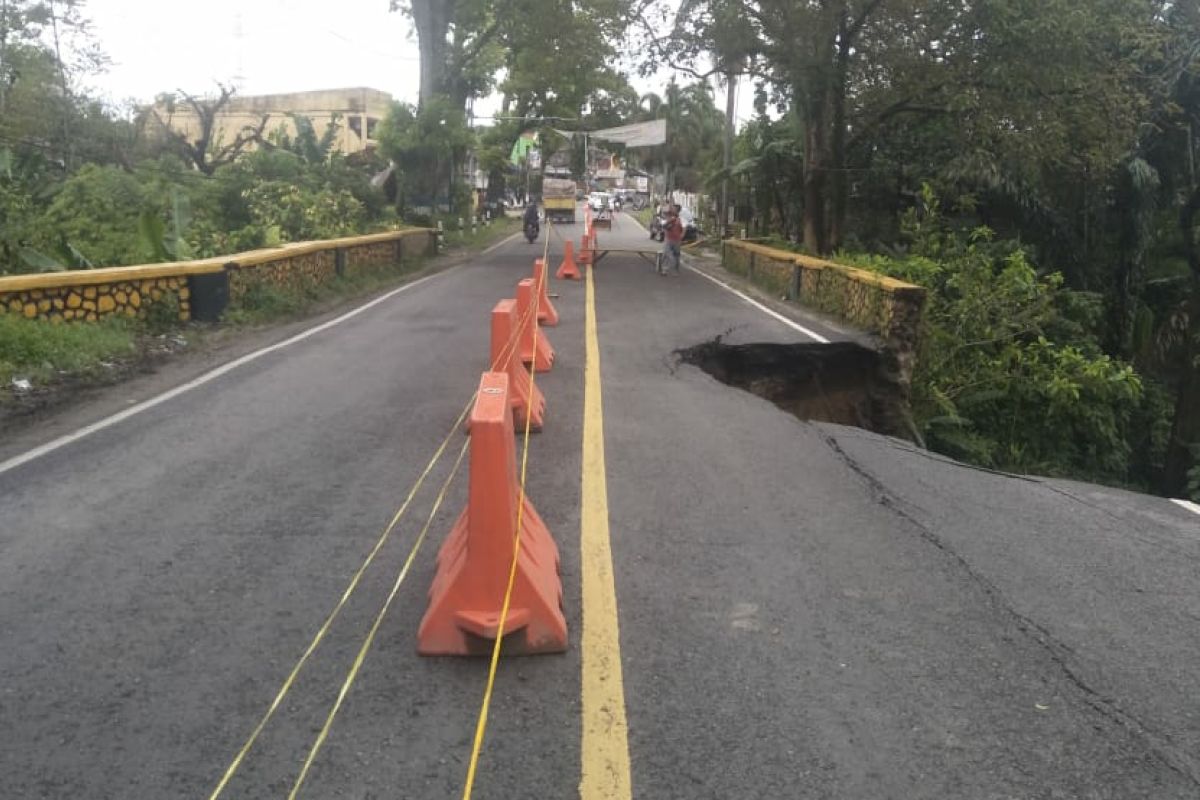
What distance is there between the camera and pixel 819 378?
1237 centimetres

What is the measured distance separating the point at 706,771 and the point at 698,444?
4491 mm

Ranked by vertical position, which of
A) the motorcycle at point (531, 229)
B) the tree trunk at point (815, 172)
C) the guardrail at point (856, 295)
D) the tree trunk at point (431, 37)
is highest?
the tree trunk at point (431, 37)

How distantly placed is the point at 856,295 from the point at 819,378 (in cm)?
275

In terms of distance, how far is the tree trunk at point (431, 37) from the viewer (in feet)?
102

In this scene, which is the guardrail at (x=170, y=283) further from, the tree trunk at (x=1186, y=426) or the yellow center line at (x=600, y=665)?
the tree trunk at (x=1186, y=426)

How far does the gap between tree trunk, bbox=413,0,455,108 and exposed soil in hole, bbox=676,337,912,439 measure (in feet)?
70.8

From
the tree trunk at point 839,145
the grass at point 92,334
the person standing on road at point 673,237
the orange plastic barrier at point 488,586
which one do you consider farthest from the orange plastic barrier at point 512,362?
the person standing on road at point 673,237

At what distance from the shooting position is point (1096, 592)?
193 inches

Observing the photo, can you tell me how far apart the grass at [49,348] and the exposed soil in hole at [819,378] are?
6181 mm

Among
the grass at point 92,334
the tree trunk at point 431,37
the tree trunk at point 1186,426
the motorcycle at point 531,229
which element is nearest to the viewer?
the grass at point 92,334

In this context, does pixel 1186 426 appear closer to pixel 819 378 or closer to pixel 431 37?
pixel 819 378

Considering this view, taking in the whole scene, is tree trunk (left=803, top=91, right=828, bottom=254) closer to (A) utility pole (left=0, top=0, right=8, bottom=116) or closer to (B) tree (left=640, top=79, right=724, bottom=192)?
(A) utility pole (left=0, top=0, right=8, bottom=116)

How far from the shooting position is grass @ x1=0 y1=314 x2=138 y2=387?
9365 millimetres

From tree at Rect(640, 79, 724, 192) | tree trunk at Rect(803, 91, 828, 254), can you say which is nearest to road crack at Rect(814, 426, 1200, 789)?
tree trunk at Rect(803, 91, 828, 254)
